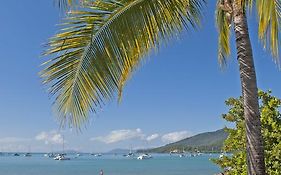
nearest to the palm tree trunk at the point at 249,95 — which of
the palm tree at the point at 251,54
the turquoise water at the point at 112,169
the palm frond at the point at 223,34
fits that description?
the palm tree at the point at 251,54

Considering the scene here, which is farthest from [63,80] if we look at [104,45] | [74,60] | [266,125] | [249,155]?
[266,125]

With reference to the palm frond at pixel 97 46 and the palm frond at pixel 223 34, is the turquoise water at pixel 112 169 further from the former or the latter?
the palm frond at pixel 97 46

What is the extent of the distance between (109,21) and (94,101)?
101cm

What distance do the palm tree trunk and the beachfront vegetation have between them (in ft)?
22.9

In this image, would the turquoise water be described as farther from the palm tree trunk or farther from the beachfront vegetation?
the palm tree trunk

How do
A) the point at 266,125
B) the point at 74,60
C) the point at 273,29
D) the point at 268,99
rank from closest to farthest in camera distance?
1. the point at 74,60
2. the point at 273,29
3. the point at 266,125
4. the point at 268,99

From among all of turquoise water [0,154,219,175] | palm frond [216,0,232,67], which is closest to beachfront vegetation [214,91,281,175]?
palm frond [216,0,232,67]

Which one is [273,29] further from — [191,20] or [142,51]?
[142,51]

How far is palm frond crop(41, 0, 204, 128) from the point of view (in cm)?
511

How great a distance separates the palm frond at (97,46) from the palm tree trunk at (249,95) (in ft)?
3.15

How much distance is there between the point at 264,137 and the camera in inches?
467

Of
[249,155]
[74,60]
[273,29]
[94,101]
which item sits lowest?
[249,155]

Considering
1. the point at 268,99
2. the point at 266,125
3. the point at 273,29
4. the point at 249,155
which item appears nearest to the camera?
the point at 249,155

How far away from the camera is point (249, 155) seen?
4.54m
